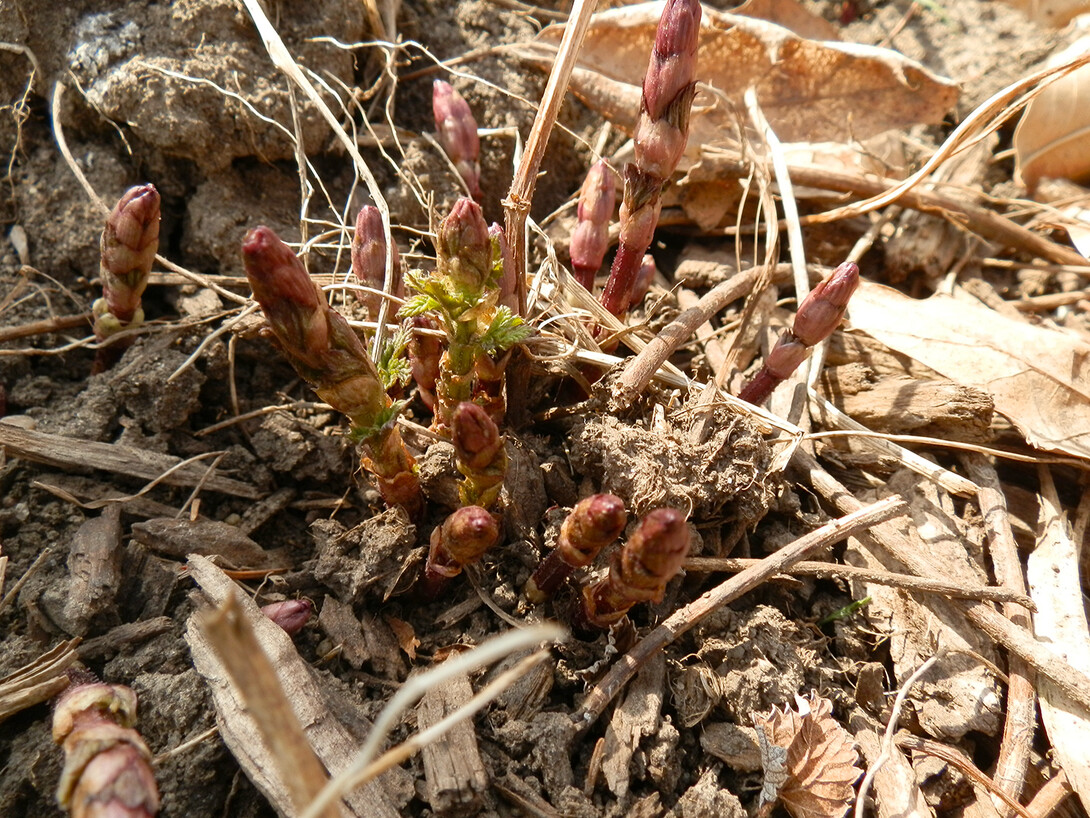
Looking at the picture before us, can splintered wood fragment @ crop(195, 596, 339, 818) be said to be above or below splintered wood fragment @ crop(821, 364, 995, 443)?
above

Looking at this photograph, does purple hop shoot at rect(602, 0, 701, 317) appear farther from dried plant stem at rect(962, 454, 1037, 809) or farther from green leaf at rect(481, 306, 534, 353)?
dried plant stem at rect(962, 454, 1037, 809)

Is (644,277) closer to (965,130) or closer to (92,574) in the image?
(965,130)

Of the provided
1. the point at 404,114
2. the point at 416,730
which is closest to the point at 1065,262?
the point at 404,114

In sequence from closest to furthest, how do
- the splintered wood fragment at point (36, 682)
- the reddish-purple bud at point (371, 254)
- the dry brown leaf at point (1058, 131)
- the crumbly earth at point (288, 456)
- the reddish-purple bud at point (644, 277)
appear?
the splintered wood fragment at point (36, 682), the crumbly earth at point (288, 456), the reddish-purple bud at point (371, 254), the reddish-purple bud at point (644, 277), the dry brown leaf at point (1058, 131)

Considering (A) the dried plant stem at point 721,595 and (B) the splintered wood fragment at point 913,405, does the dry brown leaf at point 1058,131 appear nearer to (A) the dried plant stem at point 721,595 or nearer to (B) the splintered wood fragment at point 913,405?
(B) the splintered wood fragment at point 913,405

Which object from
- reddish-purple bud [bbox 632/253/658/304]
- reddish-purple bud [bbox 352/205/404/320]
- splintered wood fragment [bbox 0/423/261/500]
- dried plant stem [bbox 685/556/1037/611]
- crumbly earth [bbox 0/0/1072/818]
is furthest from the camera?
reddish-purple bud [bbox 632/253/658/304]

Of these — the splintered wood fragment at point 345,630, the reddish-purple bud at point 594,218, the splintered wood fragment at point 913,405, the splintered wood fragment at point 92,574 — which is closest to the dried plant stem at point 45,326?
the splintered wood fragment at point 92,574

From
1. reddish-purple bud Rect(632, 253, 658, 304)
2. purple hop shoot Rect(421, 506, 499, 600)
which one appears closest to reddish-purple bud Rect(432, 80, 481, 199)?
reddish-purple bud Rect(632, 253, 658, 304)
